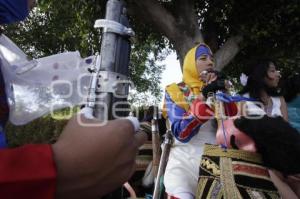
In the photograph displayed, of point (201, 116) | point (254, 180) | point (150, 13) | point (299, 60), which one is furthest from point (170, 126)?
point (299, 60)

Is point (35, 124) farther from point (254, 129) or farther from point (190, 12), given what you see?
point (254, 129)

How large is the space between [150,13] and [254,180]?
7.82 m

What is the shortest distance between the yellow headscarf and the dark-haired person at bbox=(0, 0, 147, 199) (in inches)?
93.5

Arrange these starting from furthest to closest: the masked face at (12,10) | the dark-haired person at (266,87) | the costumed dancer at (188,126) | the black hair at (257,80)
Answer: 1. the black hair at (257,80)
2. the dark-haired person at (266,87)
3. the costumed dancer at (188,126)
4. the masked face at (12,10)

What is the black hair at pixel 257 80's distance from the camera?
376 cm

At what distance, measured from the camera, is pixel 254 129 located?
210 cm

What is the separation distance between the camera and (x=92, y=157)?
31.7 inches

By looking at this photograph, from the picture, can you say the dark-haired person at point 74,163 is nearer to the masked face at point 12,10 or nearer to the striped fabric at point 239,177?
the masked face at point 12,10

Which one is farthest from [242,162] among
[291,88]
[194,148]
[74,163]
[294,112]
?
[291,88]

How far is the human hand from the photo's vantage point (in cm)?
80

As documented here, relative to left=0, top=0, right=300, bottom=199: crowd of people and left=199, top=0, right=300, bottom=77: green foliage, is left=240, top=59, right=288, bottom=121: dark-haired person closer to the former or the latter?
left=0, top=0, right=300, bottom=199: crowd of people

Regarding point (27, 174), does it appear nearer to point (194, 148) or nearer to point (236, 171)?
point (236, 171)

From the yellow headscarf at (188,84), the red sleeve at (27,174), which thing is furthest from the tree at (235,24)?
the red sleeve at (27,174)

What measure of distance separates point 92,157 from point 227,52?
9.18 metres
